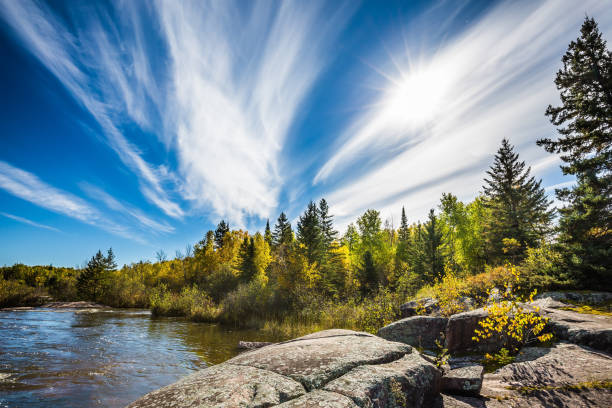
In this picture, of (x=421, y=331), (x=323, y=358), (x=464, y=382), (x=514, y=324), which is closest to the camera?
(x=323, y=358)

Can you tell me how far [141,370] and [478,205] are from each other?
3837cm

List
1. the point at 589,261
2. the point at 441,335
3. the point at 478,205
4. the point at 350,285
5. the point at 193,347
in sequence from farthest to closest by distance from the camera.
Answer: the point at 478,205
the point at 350,285
the point at 193,347
the point at 589,261
the point at 441,335

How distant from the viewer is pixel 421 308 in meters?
9.44

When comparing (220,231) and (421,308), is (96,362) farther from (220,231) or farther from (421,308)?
(220,231)

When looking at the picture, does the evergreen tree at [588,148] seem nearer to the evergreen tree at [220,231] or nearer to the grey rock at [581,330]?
the grey rock at [581,330]

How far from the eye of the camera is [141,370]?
26.0ft

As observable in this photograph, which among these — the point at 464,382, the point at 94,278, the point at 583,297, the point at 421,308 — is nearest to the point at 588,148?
the point at 583,297

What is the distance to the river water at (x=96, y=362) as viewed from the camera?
19.4 ft

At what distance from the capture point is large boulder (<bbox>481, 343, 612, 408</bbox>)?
3.38m

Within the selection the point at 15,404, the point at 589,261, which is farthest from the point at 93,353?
the point at 589,261

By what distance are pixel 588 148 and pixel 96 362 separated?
2152 centimetres

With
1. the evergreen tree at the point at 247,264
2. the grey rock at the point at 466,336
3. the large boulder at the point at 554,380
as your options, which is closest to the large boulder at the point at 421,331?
the grey rock at the point at 466,336

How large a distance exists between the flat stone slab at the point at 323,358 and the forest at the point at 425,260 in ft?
21.4

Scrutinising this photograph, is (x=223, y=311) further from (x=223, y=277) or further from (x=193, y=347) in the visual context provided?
(x=223, y=277)
